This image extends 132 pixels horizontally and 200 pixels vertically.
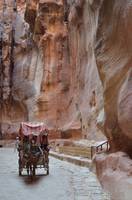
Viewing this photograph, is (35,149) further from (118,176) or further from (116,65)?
(118,176)

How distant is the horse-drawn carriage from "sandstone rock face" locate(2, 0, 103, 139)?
1157cm

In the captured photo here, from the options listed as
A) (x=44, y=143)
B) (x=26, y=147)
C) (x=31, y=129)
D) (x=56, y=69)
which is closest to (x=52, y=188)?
(x=26, y=147)

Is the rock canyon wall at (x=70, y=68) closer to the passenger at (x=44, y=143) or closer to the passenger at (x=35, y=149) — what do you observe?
the passenger at (x=44, y=143)

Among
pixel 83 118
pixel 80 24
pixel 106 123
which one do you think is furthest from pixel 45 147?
pixel 80 24

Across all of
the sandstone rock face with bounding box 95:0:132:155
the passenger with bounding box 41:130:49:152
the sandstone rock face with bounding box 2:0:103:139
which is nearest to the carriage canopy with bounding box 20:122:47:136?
the passenger with bounding box 41:130:49:152

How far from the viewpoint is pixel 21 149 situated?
51.3ft

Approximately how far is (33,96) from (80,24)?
14.8 meters

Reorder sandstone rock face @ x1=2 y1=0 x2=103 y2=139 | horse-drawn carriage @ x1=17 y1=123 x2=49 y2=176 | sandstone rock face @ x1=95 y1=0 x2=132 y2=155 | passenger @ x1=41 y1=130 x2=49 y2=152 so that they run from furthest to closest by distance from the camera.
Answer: sandstone rock face @ x1=2 y1=0 x2=103 y2=139
passenger @ x1=41 y1=130 x2=49 y2=152
horse-drawn carriage @ x1=17 y1=123 x2=49 y2=176
sandstone rock face @ x1=95 y1=0 x2=132 y2=155

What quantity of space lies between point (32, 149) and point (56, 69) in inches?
1166

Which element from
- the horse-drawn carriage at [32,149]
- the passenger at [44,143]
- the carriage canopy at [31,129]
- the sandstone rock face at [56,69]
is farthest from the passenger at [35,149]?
the sandstone rock face at [56,69]

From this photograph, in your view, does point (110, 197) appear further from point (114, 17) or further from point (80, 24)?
point (80, 24)

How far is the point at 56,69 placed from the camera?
44.6 m

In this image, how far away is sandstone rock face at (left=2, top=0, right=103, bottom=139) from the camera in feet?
107

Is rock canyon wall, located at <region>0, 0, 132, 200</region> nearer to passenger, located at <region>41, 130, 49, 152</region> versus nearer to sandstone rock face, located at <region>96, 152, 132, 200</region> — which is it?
sandstone rock face, located at <region>96, 152, 132, 200</region>
